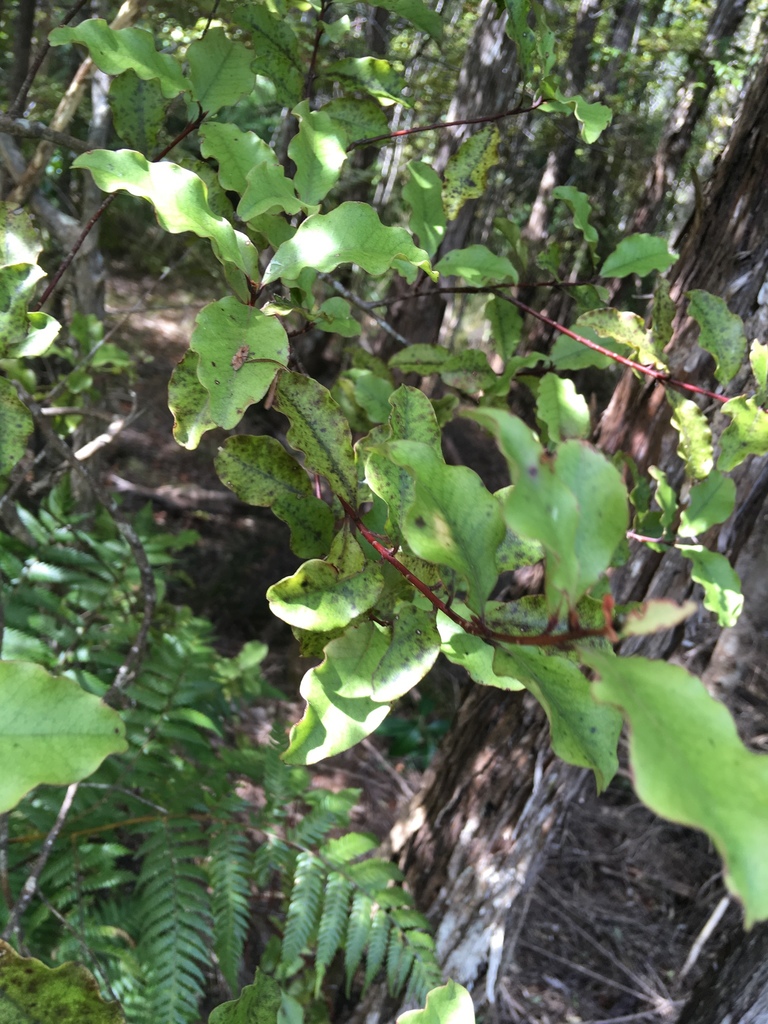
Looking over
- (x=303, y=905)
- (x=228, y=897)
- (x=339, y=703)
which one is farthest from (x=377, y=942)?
(x=339, y=703)

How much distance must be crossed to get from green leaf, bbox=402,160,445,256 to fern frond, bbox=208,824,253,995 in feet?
4.32

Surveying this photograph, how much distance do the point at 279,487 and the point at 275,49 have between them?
1.84ft

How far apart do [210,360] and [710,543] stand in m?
1.15

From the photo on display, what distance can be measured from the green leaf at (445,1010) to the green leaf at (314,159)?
735 mm

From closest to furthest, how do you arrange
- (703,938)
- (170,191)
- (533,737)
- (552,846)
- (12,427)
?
1. (170,191)
2. (12,427)
3. (533,737)
4. (703,938)
5. (552,846)

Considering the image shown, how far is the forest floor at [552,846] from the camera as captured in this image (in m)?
2.10

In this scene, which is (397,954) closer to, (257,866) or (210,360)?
(257,866)

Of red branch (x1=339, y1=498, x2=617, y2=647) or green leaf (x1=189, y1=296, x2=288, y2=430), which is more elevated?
green leaf (x1=189, y1=296, x2=288, y2=430)

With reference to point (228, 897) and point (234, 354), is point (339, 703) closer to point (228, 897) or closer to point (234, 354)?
point (234, 354)

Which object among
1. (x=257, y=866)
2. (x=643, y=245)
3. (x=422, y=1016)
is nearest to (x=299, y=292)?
(x=643, y=245)

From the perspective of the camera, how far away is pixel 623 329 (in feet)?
2.86

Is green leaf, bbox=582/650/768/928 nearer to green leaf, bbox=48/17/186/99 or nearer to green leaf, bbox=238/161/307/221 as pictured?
green leaf, bbox=238/161/307/221

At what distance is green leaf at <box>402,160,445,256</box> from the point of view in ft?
2.90

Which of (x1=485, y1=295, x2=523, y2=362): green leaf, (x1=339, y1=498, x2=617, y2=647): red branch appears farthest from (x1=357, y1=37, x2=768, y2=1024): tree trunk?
(x1=339, y1=498, x2=617, y2=647): red branch
